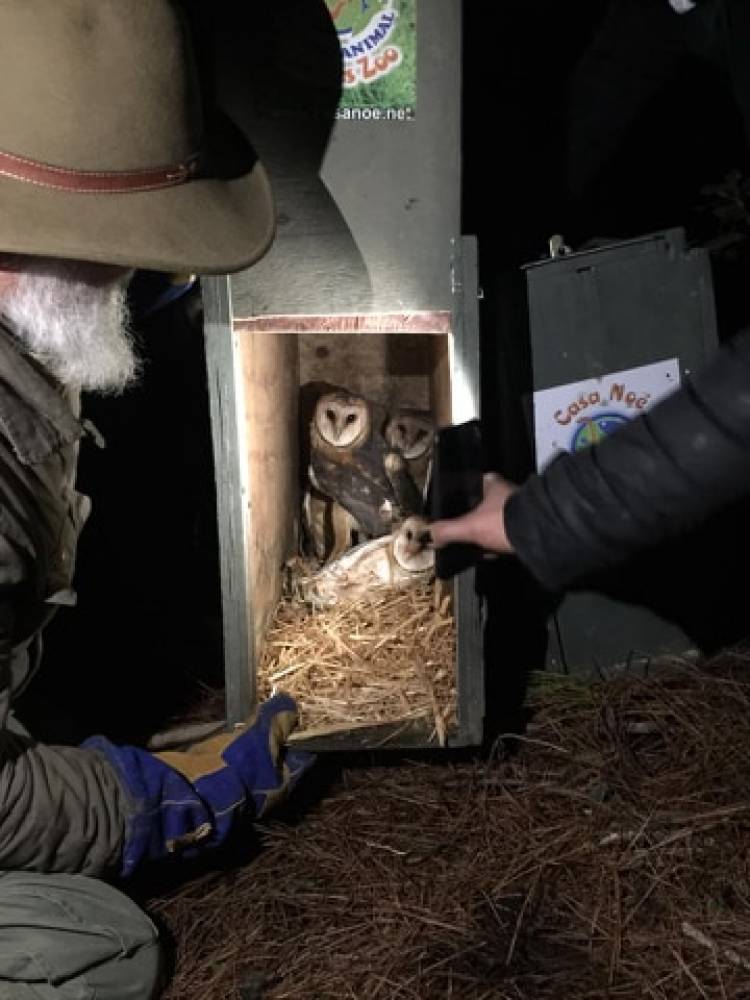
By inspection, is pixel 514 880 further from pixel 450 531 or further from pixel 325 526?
pixel 325 526

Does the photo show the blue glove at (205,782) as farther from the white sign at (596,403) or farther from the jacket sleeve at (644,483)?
the white sign at (596,403)

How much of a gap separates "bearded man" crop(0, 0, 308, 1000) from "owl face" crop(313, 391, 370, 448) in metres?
1.34

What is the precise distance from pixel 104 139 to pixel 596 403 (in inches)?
86.7

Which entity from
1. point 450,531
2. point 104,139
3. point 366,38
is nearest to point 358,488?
point 450,531

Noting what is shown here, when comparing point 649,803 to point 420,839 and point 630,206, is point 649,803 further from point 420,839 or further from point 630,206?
point 630,206

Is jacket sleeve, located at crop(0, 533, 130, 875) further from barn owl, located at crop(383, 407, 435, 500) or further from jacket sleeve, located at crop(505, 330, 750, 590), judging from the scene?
barn owl, located at crop(383, 407, 435, 500)

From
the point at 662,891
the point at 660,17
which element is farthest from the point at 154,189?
the point at 660,17

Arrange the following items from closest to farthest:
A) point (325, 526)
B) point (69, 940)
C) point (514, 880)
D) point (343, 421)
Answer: point (69, 940)
point (514, 880)
point (343, 421)
point (325, 526)

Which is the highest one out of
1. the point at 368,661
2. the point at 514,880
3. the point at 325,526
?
the point at 325,526

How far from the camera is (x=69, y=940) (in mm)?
2488

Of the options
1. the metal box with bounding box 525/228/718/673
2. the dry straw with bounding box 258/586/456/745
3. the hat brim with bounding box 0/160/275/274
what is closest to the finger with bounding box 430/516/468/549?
the dry straw with bounding box 258/586/456/745

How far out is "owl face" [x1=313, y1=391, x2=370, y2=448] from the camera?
158 inches

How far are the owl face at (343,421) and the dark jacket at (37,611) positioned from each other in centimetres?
153

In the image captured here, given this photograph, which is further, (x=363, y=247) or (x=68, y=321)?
(x=363, y=247)
